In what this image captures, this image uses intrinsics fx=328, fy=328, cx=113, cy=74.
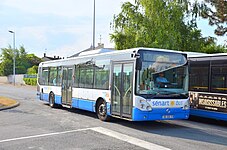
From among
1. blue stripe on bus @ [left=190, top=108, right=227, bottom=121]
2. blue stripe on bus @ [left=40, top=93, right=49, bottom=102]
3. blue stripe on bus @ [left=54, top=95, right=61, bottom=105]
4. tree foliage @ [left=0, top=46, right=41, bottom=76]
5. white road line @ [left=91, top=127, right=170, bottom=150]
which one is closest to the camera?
white road line @ [left=91, top=127, right=170, bottom=150]

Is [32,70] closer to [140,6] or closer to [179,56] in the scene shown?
[140,6]

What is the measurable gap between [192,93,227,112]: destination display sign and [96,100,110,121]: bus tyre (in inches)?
150

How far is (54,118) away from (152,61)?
17.2 feet

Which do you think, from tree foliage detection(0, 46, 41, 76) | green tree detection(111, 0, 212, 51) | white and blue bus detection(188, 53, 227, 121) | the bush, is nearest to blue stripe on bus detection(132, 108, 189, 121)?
white and blue bus detection(188, 53, 227, 121)

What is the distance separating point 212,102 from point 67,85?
7393 millimetres

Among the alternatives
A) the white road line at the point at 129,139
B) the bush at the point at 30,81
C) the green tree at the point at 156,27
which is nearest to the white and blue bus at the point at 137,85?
the white road line at the point at 129,139

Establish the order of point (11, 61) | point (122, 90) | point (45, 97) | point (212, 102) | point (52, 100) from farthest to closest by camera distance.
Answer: point (11, 61) < point (45, 97) < point (52, 100) < point (212, 102) < point (122, 90)

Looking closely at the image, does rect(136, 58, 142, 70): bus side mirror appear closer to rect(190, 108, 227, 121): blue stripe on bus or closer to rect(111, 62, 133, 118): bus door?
rect(111, 62, 133, 118): bus door

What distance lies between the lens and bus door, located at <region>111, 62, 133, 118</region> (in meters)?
11.5

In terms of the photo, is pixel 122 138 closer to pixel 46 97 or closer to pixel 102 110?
pixel 102 110

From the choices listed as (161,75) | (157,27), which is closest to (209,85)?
(161,75)

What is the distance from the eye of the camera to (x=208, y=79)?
516 inches

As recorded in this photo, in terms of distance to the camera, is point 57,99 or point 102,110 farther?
point 57,99

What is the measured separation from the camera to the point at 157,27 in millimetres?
27766
